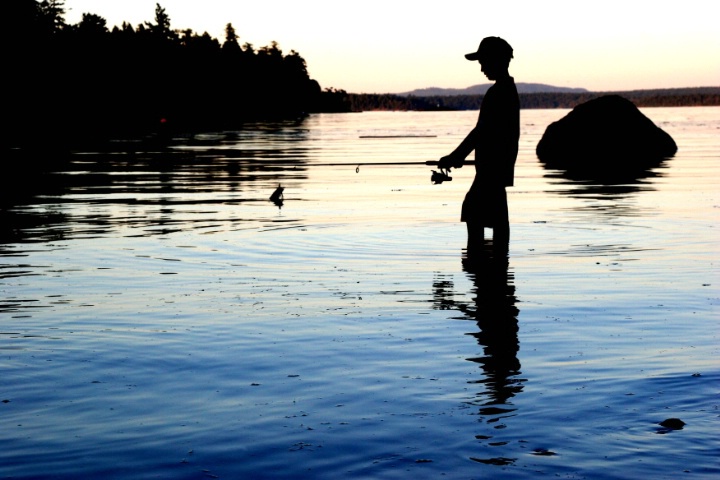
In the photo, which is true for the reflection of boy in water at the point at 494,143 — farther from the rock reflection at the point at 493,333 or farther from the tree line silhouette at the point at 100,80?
the tree line silhouette at the point at 100,80

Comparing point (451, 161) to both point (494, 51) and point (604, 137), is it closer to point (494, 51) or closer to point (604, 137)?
point (494, 51)

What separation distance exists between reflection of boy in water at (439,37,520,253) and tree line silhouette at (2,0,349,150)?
44102 millimetres

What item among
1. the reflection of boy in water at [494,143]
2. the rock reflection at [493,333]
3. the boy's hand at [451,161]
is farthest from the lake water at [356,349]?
the boy's hand at [451,161]

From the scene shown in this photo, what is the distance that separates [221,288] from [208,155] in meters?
33.7

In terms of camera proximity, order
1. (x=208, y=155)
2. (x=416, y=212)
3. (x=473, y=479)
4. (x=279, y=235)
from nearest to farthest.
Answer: (x=473, y=479) → (x=279, y=235) → (x=416, y=212) → (x=208, y=155)

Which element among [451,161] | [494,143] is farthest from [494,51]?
[451,161]

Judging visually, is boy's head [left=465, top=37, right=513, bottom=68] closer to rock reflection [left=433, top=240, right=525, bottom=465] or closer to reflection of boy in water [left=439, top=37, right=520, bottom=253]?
reflection of boy in water [left=439, top=37, right=520, bottom=253]

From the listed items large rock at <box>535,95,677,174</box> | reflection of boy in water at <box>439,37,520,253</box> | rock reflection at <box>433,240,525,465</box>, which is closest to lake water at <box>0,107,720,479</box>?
rock reflection at <box>433,240,525,465</box>

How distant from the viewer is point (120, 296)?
33.2 feet

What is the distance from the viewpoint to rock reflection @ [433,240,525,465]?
5828 mm

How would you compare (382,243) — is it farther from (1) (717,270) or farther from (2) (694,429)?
(2) (694,429)

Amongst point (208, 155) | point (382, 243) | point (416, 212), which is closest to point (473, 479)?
point (382, 243)

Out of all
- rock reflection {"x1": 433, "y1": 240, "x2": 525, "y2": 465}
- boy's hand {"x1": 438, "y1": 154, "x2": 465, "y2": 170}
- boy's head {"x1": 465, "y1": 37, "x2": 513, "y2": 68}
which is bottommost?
rock reflection {"x1": 433, "y1": 240, "x2": 525, "y2": 465}

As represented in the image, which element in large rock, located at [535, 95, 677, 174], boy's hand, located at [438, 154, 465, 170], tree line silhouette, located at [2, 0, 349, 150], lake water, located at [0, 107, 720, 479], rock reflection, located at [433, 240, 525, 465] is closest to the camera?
lake water, located at [0, 107, 720, 479]
